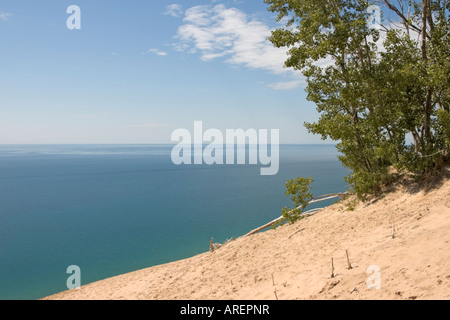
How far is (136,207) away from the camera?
7619 centimetres

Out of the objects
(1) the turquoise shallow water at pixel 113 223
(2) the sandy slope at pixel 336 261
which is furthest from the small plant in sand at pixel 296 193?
(1) the turquoise shallow water at pixel 113 223

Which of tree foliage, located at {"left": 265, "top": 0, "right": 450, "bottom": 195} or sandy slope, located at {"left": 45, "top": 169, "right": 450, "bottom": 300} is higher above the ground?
tree foliage, located at {"left": 265, "top": 0, "right": 450, "bottom": 195}

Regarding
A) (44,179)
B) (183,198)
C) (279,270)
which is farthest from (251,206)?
(44,179)

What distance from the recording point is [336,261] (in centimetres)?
1211

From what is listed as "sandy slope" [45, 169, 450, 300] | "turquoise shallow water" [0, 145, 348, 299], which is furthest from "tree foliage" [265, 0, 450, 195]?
"turquoise shallow water" [0, 145, 348, 299]

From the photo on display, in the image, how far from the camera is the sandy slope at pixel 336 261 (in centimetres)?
925

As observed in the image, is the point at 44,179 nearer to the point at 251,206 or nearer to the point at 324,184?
the point at 251,206

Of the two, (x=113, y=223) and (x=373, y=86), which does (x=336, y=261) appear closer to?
(x=373, y=86)

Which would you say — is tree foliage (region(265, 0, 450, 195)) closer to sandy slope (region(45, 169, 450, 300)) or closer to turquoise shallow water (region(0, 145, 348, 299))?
sandy slope (region(45, 169, 450, 300))

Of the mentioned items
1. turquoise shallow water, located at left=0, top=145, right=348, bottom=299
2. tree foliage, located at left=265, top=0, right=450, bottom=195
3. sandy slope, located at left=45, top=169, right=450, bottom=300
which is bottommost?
turquoise shallow water, located at left=0, top=145, right=348, bottom=299

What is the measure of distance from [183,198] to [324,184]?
1507 inches

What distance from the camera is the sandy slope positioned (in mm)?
9250

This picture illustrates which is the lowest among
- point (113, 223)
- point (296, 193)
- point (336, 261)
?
point (113, 223)

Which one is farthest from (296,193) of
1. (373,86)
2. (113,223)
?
(113,223)
